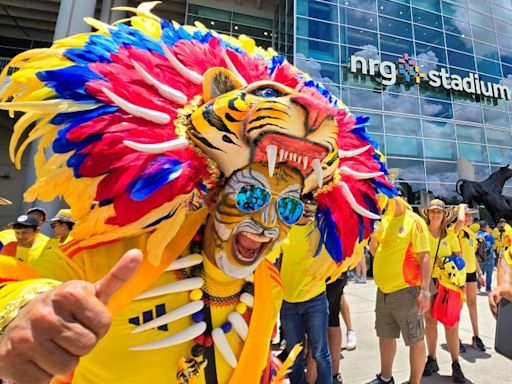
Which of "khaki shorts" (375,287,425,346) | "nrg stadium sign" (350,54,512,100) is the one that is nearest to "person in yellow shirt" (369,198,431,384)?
"khaki shorts" (375,287,425,346)

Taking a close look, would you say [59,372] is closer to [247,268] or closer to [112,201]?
[112,201]

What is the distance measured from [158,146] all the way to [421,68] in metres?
16.3

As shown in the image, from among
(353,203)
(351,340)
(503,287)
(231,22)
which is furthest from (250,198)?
(231,22)

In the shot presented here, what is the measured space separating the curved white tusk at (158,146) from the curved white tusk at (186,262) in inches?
15.7

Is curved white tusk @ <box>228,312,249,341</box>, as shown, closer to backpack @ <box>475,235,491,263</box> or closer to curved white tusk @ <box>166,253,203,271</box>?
curved white tusk @ <box>166,253,203,271</box>

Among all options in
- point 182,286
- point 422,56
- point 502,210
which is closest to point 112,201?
point 182,286

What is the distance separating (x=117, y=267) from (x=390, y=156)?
1373 centimetres

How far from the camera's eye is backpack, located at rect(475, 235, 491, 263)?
6672 millimetres

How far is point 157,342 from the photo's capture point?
43.2 inches

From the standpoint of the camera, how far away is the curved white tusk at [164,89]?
111cm

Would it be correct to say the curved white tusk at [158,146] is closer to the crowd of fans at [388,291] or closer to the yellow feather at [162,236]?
the yellow feather at [162,236]

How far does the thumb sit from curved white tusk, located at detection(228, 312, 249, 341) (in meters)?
0.66

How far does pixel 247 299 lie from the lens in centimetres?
130

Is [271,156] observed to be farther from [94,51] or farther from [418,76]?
[418,76]
